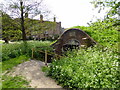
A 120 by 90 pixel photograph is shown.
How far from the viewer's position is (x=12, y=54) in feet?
33.0

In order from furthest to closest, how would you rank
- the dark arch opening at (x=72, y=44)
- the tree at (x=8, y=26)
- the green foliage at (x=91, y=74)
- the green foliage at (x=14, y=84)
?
the tree at (x=8, y=26), the dark arch opening at (x=72, y=44), the green foliage at (x=14, y=84), the green foliage at (x=91, y=74)

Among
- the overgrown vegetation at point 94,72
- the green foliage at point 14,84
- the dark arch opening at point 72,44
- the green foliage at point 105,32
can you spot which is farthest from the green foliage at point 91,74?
the dark arch opening at point 72,44

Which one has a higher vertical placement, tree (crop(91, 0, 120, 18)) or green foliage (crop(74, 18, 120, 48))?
tree (crop(91, 0, 120, 18))

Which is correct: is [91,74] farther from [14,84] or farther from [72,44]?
[72,44]

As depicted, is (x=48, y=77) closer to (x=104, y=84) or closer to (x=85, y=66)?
(x=85, y=66)

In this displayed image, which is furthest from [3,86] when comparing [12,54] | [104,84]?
[12,54]

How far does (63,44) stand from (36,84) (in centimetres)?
899

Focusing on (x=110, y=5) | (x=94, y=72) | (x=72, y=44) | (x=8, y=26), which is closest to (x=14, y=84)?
(x=94, y=72)

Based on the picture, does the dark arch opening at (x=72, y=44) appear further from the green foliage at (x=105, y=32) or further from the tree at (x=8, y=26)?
the tree at (x=8, y=26)

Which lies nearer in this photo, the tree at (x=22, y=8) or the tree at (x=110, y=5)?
the tree at (x=110, y=5)

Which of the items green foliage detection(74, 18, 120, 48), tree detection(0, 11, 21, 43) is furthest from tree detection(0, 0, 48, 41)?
green foliage detection(74, 18, 120, 48)

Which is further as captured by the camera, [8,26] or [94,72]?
[8,26]

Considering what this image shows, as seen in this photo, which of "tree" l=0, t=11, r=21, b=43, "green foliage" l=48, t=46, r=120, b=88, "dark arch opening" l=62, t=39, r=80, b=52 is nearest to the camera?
"green foliage" l=48, t=46, r=120, b=88

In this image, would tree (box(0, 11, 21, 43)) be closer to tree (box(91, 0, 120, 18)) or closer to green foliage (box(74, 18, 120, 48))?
green foliage (box(74, 18, 120, 48))
